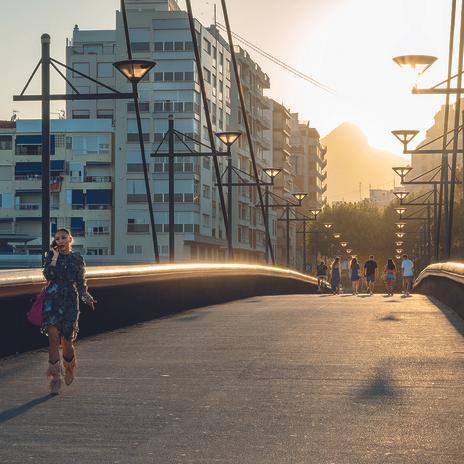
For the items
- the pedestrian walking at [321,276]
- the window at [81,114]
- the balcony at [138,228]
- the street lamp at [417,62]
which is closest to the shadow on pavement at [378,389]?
the street lamp at [417,62]

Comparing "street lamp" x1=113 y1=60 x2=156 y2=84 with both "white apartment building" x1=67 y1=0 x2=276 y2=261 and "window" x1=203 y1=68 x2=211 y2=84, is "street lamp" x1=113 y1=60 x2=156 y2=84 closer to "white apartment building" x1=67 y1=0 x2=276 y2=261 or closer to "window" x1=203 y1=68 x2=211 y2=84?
"white apartment building" x1=67 y1=0 x2=276 y2=261

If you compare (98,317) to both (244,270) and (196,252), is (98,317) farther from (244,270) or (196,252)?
(196,252)

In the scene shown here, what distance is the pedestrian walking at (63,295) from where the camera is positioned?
33.3ft

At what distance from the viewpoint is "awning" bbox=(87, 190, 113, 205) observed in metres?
110

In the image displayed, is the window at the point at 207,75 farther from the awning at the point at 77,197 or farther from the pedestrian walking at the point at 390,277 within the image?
the pedestrian walking at the point at 390,277

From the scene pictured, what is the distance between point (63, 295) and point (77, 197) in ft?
340

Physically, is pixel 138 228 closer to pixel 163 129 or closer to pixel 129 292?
pixel 163 129

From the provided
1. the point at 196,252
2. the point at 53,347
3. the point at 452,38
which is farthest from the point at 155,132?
the point at 53,347

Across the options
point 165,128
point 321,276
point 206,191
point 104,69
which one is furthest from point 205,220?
point 321,276

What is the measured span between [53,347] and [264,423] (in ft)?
7.81

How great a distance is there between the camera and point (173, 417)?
28.3ft

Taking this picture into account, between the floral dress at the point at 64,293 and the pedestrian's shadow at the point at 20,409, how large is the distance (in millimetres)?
688

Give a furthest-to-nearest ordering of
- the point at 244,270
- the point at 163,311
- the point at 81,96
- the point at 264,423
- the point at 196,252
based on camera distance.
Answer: the point at 196,252
the point at 244,270
the point at 81,96
the point at 163,311
the point at 264,423

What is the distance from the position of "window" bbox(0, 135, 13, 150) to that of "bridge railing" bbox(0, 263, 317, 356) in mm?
85932
